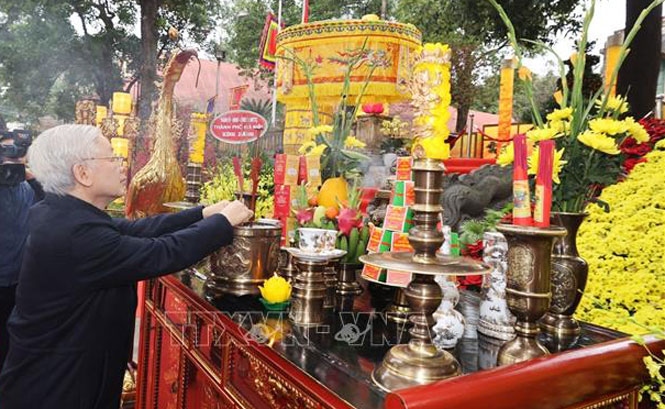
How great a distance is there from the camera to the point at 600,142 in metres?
1.13

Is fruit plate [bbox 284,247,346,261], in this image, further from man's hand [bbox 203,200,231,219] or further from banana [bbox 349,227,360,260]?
man's hand [bbox 203,200,231,219]

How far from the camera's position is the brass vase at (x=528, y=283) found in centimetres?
95

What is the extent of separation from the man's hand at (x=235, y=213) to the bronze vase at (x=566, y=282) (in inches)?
31.5

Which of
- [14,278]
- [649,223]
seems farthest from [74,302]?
[649,223]

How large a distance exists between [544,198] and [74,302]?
44.9 inches

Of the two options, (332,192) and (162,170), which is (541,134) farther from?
(162,170)

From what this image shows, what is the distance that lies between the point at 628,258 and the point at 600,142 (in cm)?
67

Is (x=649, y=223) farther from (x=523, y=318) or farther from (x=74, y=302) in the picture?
(x=74, y=302)

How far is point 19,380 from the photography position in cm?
138

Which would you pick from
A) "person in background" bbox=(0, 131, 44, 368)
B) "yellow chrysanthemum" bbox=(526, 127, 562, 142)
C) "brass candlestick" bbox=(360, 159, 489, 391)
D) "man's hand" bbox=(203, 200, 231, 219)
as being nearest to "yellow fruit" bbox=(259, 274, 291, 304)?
"man's hand" bbox=(203, 200, 231, 219)

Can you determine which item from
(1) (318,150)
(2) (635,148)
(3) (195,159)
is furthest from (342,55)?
(1) (318,150)

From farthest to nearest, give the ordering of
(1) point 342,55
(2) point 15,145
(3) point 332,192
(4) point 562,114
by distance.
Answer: (1) point 342,55 < (2) point 15,145 < (3) point 332,192 < (4) point 562,114

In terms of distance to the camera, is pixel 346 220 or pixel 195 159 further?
pixel 195 159

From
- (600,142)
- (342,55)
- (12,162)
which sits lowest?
(12,162)
